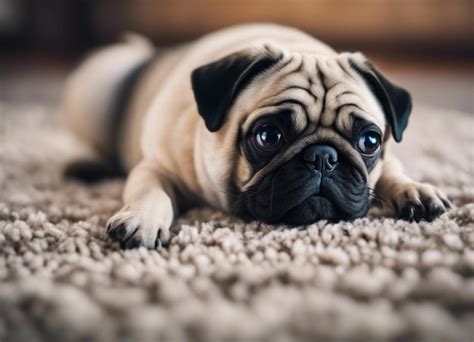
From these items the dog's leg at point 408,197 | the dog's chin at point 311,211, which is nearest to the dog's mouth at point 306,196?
the dog's chin at point 311,211

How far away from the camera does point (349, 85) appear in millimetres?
2074

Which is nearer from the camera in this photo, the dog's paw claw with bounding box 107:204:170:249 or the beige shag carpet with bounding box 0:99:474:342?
the beige shag carpet with bounding box 0:99:474:342

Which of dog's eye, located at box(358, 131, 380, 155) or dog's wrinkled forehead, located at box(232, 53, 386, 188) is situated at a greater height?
dog's wrinkled forehead, located at box(232, 53, 386, 188)

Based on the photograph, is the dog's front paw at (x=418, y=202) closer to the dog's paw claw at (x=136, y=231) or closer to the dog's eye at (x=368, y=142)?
the dog's eye at (x=368, y=142)

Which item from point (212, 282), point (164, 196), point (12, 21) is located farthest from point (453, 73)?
point (12, 21)

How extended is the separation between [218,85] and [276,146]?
334 mm

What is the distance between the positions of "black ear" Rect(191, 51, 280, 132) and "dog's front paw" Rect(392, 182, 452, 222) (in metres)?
0.77

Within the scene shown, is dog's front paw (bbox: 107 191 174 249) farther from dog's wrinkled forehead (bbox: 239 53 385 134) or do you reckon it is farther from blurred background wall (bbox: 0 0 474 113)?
blurred background wall (bbox: 0 0 474 113)

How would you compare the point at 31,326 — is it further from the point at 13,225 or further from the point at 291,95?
the point at 291,95

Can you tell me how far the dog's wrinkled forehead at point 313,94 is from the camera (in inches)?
77.2

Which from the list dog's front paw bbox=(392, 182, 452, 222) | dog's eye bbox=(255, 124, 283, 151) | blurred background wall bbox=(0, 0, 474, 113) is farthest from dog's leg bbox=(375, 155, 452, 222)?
blurred background wall bbox=(0, 0, 474, 113)

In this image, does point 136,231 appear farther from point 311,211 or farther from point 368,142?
point 368,142

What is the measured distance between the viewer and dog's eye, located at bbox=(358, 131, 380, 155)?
1979 mm

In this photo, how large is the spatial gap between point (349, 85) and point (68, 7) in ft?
25.6
